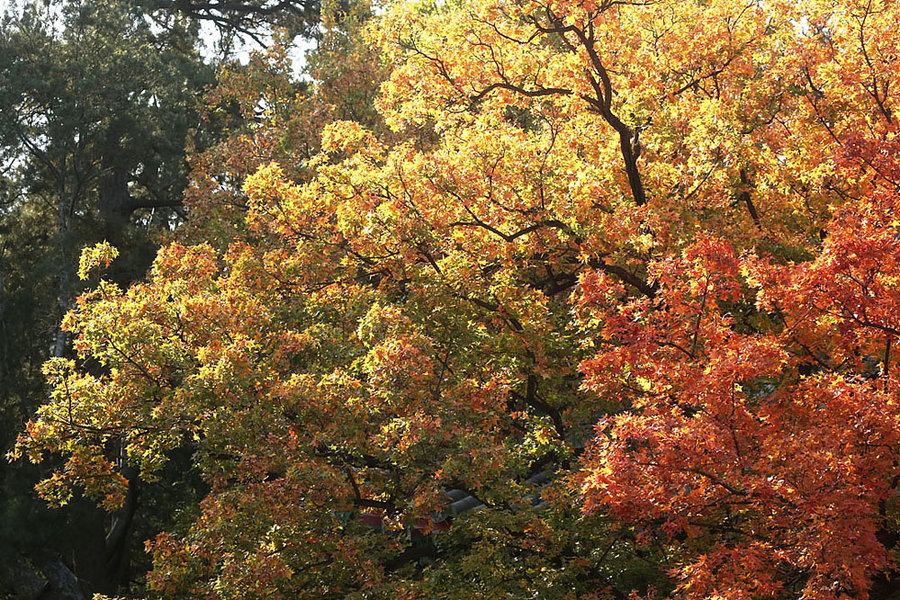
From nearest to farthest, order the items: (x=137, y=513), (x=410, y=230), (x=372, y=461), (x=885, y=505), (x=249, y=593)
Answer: (x=885, y=505)
(x=249, y=593)
(x=372, y=461)
(x=410, y=230)
(x=137, y=513)

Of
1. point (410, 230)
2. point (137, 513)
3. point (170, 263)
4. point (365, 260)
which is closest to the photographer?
point (410, 230)

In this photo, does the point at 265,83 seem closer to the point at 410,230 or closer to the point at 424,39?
the point at 424,39

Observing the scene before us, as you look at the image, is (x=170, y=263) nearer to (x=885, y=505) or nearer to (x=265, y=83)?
(x=265, y=83)

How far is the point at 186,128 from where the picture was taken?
89.3 feet

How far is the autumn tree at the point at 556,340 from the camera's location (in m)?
9.66

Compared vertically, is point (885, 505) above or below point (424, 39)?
below

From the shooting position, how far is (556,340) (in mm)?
14672

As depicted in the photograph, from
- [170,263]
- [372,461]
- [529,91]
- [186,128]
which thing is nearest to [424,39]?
[529,91]

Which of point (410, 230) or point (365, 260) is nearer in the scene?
point (410, 230)

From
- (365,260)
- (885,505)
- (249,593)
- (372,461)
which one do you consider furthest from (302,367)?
(885,505)

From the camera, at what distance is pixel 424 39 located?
1636 centimetres

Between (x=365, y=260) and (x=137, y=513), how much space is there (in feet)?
40.6

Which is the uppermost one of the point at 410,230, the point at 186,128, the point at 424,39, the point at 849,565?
the point at 186,128

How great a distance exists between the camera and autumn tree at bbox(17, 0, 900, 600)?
31.7 feet
